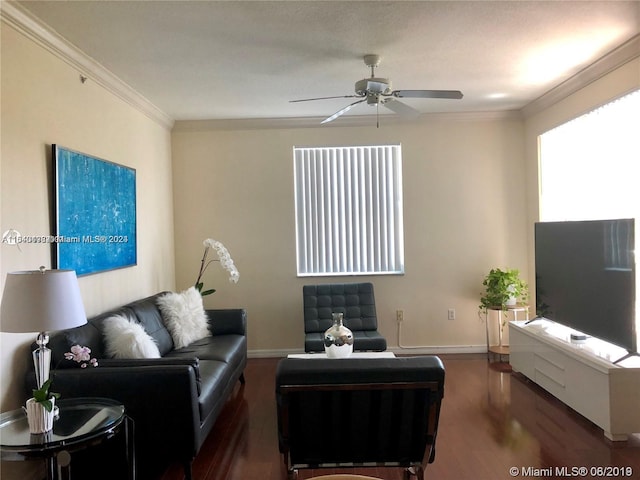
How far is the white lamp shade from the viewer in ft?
6.51

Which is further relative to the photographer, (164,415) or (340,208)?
(340,208)

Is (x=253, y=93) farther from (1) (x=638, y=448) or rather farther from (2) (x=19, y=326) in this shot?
(1) (x=638, y=448)

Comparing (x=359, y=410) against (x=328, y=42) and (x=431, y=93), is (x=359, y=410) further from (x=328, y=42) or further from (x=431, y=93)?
(x=328, y=42)

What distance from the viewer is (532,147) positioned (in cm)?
493

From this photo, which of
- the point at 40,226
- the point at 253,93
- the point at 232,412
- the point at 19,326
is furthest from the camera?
the point at 253,93

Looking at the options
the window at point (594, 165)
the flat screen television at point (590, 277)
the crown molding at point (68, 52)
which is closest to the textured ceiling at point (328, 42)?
the crown molding at point (68, 52)

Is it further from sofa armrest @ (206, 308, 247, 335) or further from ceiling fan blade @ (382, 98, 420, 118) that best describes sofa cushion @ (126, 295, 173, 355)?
ceiling fan blade @ (382, 98, 420, 118)

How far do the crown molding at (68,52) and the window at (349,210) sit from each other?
1.88 metres

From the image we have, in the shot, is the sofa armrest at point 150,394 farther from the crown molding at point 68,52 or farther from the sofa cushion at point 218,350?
the crown molding at point 68,52

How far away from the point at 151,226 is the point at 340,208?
Answer: 81.3 inches

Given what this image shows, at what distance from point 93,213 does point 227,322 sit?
1.61 m

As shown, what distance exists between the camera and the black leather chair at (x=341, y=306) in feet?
15.2

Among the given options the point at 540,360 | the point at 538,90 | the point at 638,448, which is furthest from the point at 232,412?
the point at 538,90

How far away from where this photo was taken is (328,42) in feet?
9.96
